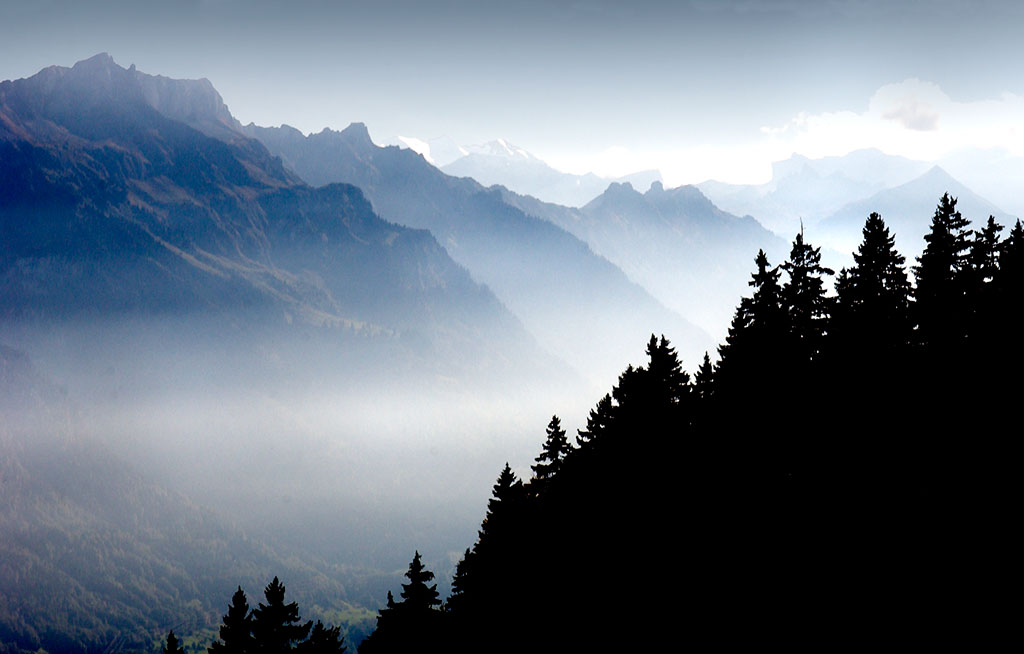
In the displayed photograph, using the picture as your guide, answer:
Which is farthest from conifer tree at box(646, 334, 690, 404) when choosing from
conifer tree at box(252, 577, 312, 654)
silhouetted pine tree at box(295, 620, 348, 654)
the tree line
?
conifer tree at box(252, 577, 312, 654)

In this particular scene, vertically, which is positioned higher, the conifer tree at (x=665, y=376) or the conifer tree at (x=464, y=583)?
the conifer tree at (x=665, y=376)

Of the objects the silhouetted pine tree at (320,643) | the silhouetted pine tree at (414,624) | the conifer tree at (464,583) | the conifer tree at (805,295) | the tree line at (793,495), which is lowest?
the silhouetted pine tree at (320,643)

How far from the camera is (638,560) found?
106 feet

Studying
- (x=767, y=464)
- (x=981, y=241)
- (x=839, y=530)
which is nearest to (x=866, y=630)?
(x=839, y=530)

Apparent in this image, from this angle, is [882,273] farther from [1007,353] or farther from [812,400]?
[812,400]

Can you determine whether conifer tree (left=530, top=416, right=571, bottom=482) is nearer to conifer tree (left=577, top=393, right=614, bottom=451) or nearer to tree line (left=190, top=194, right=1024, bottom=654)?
tree line (left=190, top=194, right=1024, bottom=654)

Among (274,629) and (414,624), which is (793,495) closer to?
(414,624)

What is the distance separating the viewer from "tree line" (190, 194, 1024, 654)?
26812 mm

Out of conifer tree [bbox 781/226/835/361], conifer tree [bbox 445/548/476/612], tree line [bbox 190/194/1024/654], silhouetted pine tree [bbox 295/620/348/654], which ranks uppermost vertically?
conifer tree [bbox 781/226/835/361]

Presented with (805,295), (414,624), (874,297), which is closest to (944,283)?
(874,297)

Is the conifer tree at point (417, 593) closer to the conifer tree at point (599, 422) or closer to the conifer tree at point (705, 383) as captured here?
the conifer tree at point (599, 422)

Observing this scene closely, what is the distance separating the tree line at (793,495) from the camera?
88.0 feet

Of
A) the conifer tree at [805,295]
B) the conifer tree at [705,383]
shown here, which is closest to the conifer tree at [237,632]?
the conifer tree at [705,383]

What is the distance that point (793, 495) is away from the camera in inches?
1281
